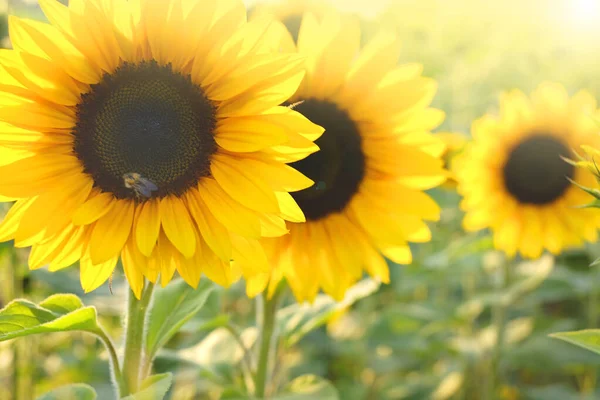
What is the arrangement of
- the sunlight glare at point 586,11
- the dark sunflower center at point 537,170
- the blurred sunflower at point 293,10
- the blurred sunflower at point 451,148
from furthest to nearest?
the sunlight glare at point 586,11, the blurred sunflower at point 451,148, the dark sunflower center at point 537,170, the blurred sunflower at point 293,10

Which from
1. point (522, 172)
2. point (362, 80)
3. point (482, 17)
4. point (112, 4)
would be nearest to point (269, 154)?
point (112, 4)

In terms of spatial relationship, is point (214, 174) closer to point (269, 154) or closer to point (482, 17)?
point (269, 154)

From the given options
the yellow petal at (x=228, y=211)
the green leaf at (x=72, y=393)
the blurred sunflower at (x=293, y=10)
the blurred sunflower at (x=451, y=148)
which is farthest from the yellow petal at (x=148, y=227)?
the blurred sunflower at (x=451, y=148)

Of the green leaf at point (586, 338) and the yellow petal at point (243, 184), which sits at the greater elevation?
the yellow petal at point (243, 184)

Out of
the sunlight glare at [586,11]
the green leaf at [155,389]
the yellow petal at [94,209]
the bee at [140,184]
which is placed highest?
the sunlight glare at [586,11]

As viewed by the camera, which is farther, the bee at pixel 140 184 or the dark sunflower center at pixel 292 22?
the dark sunflower center at pixel 292 22

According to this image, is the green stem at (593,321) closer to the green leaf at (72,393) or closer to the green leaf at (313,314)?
the green leaf at (313,314)

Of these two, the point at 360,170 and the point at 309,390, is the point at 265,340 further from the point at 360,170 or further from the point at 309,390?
the point at 360,170
